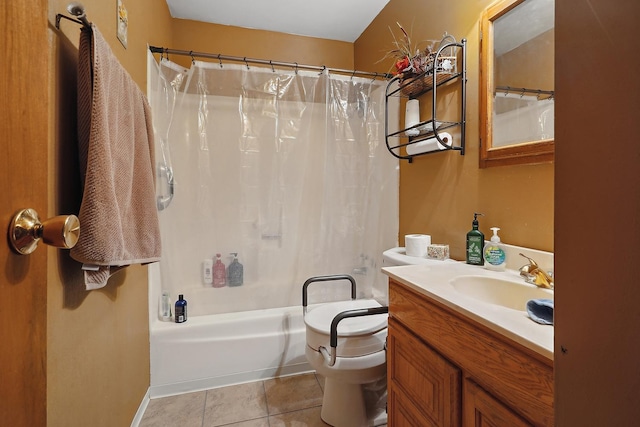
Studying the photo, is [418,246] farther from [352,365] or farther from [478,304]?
[478,304]

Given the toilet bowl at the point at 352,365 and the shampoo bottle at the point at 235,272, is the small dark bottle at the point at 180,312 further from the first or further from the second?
the toilet bowl at the point at 352,365

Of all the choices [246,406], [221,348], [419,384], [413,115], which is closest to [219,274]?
[221,348]

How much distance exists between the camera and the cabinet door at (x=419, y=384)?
2.71 feet

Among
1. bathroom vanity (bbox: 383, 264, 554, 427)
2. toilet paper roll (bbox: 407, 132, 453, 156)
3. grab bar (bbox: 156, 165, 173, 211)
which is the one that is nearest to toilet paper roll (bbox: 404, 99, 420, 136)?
toilet paper roll (bbox: 407, 132, 453, 156)

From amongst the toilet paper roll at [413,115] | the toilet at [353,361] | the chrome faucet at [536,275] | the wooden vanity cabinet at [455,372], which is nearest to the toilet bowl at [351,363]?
the toilet at [353,361]

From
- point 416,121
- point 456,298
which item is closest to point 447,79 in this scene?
point 416,121

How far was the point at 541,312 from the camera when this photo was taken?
0.72 meters

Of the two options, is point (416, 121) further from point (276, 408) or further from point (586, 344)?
point (276, 408)

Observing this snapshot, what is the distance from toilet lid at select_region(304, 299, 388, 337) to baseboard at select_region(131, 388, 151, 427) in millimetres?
965

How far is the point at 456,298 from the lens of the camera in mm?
854

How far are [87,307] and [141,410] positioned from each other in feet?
3.06

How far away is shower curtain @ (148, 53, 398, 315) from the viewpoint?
6.34 feet

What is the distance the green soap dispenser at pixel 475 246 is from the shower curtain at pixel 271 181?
32.2 inches

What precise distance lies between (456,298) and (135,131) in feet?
4.25
